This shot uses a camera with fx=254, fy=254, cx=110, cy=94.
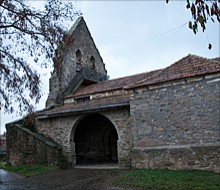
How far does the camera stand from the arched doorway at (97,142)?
15227 millimetres

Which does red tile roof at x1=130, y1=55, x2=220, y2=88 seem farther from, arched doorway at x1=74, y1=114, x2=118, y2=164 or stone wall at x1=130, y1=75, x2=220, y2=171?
arched doorway at x1=74, y1=114, x2=118, y2=164

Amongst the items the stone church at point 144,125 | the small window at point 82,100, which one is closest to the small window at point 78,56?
the stone church at point 144,125

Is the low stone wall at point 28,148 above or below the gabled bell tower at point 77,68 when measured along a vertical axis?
below

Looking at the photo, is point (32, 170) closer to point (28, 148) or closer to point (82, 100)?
point (28, 148)

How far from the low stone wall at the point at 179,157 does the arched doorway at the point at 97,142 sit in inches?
184

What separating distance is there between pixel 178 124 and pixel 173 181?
2.91m

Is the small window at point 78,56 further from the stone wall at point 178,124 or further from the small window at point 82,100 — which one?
the stone wall at point 178,124

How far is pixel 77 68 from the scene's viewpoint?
59.5ft

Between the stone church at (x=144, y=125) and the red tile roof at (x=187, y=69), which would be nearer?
the stone church at (x=144, y=125)

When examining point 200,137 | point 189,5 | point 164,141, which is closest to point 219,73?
point 200,137

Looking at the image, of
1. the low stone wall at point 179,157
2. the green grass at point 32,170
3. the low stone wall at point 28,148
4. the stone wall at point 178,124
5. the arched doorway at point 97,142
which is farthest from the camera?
the arched doorway at point 97,142

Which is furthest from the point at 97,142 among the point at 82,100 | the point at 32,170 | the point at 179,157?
the point at 179,157

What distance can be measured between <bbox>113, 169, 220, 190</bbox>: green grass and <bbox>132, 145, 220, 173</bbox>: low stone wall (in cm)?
43

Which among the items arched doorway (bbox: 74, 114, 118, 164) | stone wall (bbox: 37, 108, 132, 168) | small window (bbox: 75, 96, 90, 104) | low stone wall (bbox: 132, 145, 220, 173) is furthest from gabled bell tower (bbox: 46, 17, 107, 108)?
low stone wall (bbox: 132, 145, 220, 173)
